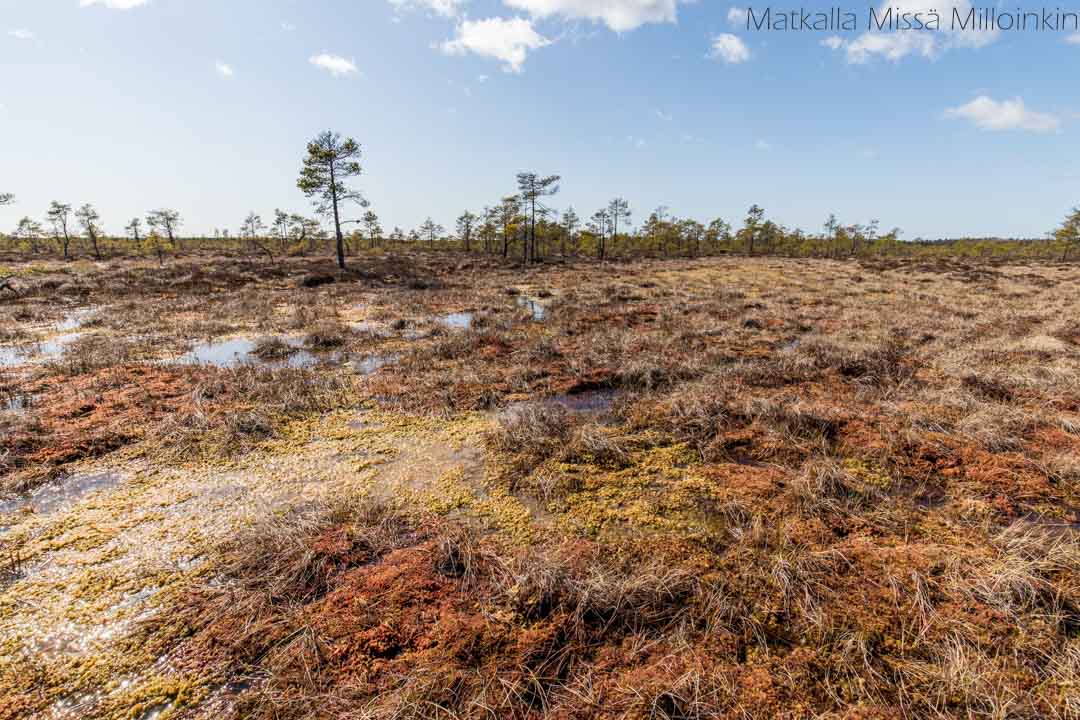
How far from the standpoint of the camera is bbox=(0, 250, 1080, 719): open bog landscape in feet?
9.32

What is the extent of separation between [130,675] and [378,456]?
3238 mm

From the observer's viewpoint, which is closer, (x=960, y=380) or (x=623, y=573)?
(x=623, y=573)

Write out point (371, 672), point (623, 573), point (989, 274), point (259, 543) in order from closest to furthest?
point (371, 672) → point (623, 573) → point (259, 543) → point (989, 274)

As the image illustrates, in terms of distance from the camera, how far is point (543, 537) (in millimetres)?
4332

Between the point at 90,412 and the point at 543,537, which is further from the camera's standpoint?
the point at 90,412

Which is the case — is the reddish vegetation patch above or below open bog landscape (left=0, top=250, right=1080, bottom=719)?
above

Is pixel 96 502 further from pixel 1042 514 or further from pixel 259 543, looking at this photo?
pixel 1042 514

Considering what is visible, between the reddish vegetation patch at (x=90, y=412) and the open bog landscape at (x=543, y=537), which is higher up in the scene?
the reddish vegetation patch at (x=90, y=412)

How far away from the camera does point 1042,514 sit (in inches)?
181

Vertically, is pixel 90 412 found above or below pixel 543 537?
above

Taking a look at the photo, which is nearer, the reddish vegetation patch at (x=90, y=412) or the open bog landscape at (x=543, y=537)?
the open bog landscape at (x=543, y=537)

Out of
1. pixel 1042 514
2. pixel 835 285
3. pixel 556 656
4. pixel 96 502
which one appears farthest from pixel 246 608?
pixel 835 285

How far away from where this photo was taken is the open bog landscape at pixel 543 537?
2840mm

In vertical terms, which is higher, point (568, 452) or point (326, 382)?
point (326, 382)
